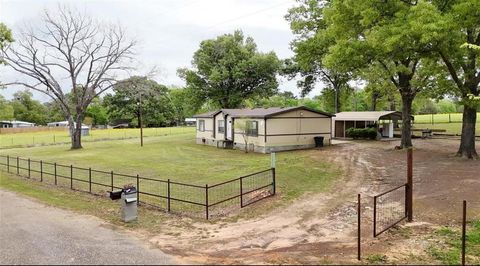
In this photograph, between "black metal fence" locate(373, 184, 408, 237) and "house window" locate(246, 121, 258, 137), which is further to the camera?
"house window" locate(246, 121, 258, 137)

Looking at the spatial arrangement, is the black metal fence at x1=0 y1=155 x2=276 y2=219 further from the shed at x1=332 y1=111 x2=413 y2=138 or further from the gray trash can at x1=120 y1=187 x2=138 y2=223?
the shed at x1=332 y1=111 x2=413 y2=138

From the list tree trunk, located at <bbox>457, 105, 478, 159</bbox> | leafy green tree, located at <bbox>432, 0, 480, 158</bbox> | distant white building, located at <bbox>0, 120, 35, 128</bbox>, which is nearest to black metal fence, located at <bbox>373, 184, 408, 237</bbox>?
leafy green tree, located at <bbox>432, 0, 480, 158</bbox>

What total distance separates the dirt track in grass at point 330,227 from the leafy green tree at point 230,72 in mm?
30595

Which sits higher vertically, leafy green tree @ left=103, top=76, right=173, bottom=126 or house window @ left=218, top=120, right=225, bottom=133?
leafy green tree @ left=103, top=76, right=173, bottom=126

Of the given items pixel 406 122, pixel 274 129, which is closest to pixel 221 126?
pixel 274 129

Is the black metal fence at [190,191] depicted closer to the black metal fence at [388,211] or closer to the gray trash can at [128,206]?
the gray trash can at [128,206]

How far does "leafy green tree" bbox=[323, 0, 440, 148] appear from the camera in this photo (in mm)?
17188

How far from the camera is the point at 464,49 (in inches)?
738

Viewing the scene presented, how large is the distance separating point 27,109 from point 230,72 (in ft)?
251

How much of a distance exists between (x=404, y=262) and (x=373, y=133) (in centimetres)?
2897

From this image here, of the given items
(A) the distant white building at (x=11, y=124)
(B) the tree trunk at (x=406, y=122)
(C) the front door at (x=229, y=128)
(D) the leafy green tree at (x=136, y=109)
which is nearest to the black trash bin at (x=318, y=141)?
(B) the tree trunk at (x=406, y=122)

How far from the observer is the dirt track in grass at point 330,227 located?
7836 millimetres

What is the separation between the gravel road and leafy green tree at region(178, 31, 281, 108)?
36359 mm

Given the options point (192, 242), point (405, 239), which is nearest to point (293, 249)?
point (192, 242)
